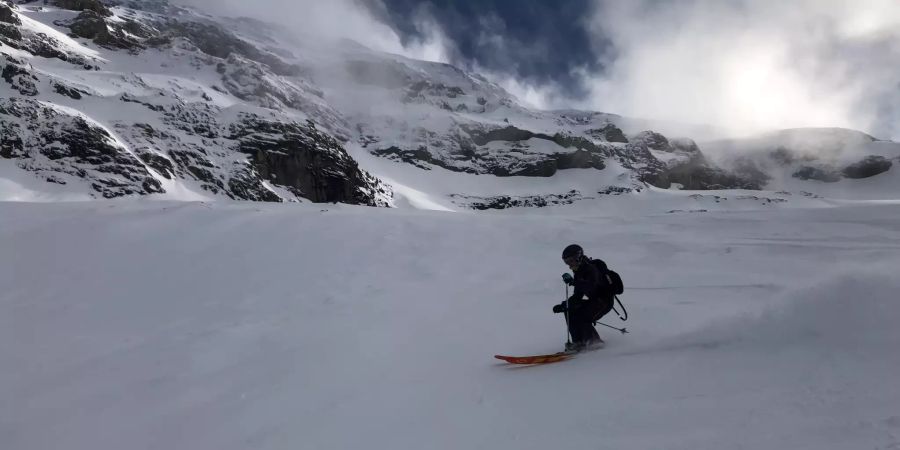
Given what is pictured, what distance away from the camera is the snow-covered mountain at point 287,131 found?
194 ft

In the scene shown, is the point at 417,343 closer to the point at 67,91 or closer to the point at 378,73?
the point at 67,91

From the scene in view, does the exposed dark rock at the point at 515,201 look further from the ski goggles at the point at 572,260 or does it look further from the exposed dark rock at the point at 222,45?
the ski goggles at the point at 572,260

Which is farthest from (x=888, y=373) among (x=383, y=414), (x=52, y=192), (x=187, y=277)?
(x=52, y=192)

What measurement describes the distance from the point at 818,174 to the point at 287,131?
127210mm

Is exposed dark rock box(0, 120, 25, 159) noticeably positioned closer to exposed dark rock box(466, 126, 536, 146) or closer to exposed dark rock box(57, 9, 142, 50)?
exposed dark rock box(57, 9, 142, 50)

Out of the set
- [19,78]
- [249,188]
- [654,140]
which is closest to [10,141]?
[19,78]

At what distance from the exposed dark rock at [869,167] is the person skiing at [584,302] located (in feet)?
493

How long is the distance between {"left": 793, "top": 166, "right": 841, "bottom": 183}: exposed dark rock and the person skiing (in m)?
148

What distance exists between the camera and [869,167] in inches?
4690

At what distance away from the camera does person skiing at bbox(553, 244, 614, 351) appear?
18.3 feet

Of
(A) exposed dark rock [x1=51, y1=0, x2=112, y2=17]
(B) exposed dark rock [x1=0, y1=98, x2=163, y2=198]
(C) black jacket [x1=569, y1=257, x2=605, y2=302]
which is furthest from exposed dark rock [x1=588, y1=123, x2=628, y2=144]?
(C) black jacket [x1=569, y1=257, x2=605, y2=302]

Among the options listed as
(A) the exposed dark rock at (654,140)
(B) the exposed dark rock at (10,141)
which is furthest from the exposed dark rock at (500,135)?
(B) the exposed dark rock at (10,141)

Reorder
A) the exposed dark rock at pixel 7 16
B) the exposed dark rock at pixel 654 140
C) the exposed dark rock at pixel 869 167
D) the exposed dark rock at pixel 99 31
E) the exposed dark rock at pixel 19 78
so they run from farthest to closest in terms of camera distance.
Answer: the exposed dark rock at pixel 654 140 < the exposed dark rock at pixel 869 167 < the exposed dark rock at pixel 99 31 < the exposed dark rock at pixel 7 16 < the exposed dark rock at pixel 19 78

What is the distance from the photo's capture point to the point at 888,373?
121 inches
